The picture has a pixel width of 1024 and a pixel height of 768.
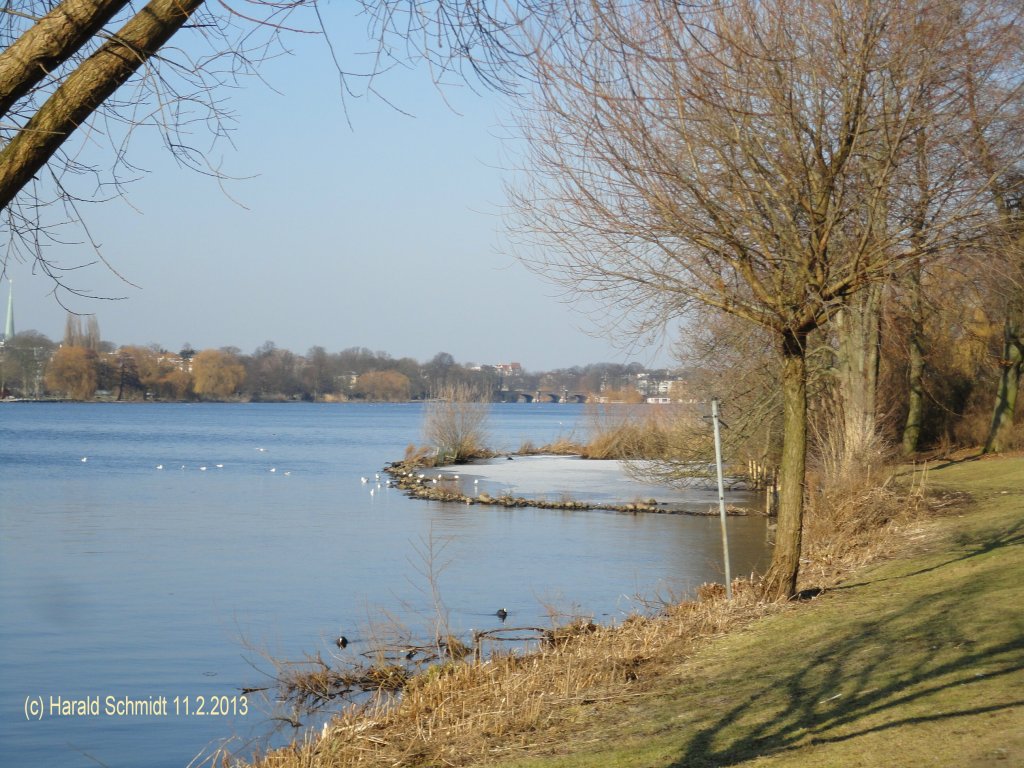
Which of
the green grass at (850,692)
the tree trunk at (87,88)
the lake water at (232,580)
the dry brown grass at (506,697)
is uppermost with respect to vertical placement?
the tree trunk at (87,88)

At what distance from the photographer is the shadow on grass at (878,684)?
594 centimetres

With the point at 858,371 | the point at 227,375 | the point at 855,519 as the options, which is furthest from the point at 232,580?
the point at 227,375

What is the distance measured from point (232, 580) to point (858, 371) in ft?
41.6

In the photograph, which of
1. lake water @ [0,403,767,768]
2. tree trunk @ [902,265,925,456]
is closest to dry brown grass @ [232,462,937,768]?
lake water @ [0,403,767,768]

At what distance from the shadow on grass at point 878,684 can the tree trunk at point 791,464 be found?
4.16 ft

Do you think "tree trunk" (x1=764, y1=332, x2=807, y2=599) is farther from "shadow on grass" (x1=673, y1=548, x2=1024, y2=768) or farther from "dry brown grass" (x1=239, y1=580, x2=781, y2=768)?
"shadow on grass" (x1=673, y1=548, x2=1024, y2=768)

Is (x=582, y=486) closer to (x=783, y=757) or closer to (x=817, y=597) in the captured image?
(x=817, y=597)

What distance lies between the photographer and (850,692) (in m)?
6.77

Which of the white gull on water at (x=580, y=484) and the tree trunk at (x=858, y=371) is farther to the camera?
the white gull on water at (x=580, y=484)

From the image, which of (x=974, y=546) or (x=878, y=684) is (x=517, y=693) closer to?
(x=878, y=684)

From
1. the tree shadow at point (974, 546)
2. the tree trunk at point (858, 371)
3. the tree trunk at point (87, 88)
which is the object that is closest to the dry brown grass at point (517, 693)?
the tree shadow at point (974, 546)

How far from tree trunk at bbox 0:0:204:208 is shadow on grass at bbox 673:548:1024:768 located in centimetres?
447

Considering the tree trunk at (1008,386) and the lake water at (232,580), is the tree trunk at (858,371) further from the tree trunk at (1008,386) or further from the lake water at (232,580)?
the tree trunk at (1008,386)

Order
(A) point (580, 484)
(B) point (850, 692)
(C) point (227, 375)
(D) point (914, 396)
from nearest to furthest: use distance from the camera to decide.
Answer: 1. (B) point (850, 692)
2. (D) point (914, 396)
3. (A) point (580, 484)
4. (C) point (227, 375)
